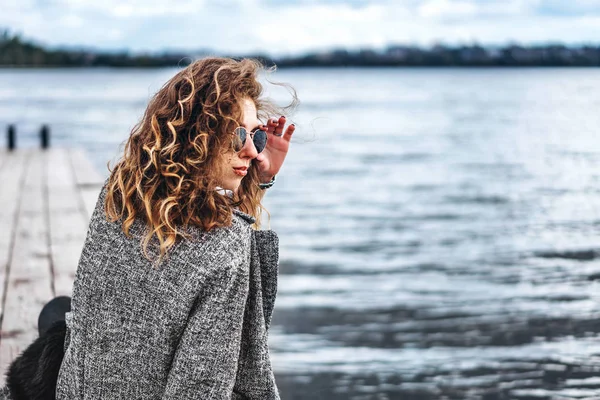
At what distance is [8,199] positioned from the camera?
9.07 m

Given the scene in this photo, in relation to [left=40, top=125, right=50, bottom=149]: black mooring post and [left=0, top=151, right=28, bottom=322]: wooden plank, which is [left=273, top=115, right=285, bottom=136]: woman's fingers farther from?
[left=40, top=125, right=50, bottom=149]: black mooring post

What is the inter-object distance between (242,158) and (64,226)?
17.0 feet

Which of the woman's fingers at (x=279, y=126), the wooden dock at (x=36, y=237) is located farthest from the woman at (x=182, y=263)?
the wooden dock at (x=36, y=237)

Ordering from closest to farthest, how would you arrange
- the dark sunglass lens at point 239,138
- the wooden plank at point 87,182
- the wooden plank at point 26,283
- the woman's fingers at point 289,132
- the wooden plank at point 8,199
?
the dark sunglass lens at point 239,138, the woman's fingers at point 289,132, the wooden plank at point 26,283, the wooden plank at point 8,199, the wooden plank at point 87,182

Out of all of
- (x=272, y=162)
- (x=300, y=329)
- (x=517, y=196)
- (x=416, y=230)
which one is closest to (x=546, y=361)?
(x=300, y=329)

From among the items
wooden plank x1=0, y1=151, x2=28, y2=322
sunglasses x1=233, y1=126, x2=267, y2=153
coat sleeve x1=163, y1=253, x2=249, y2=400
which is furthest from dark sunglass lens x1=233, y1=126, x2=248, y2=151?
wooden plank x1=0, y1=151, x2=28, y2=322

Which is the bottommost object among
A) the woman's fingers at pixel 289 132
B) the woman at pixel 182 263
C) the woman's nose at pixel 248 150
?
the woman at pixel 182 263

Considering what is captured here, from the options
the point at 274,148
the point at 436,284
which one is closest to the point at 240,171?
the point at 274,148

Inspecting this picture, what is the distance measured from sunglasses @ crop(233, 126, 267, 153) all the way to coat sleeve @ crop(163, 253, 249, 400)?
1.13ft

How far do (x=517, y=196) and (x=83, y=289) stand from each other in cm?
1472

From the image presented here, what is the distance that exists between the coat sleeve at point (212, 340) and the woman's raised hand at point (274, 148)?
51cm

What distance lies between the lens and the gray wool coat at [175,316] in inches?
76.1

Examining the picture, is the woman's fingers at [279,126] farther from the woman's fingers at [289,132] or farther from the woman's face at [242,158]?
the woman's face at [242,158]

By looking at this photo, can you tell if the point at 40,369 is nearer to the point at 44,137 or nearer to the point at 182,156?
the point at 182,156
